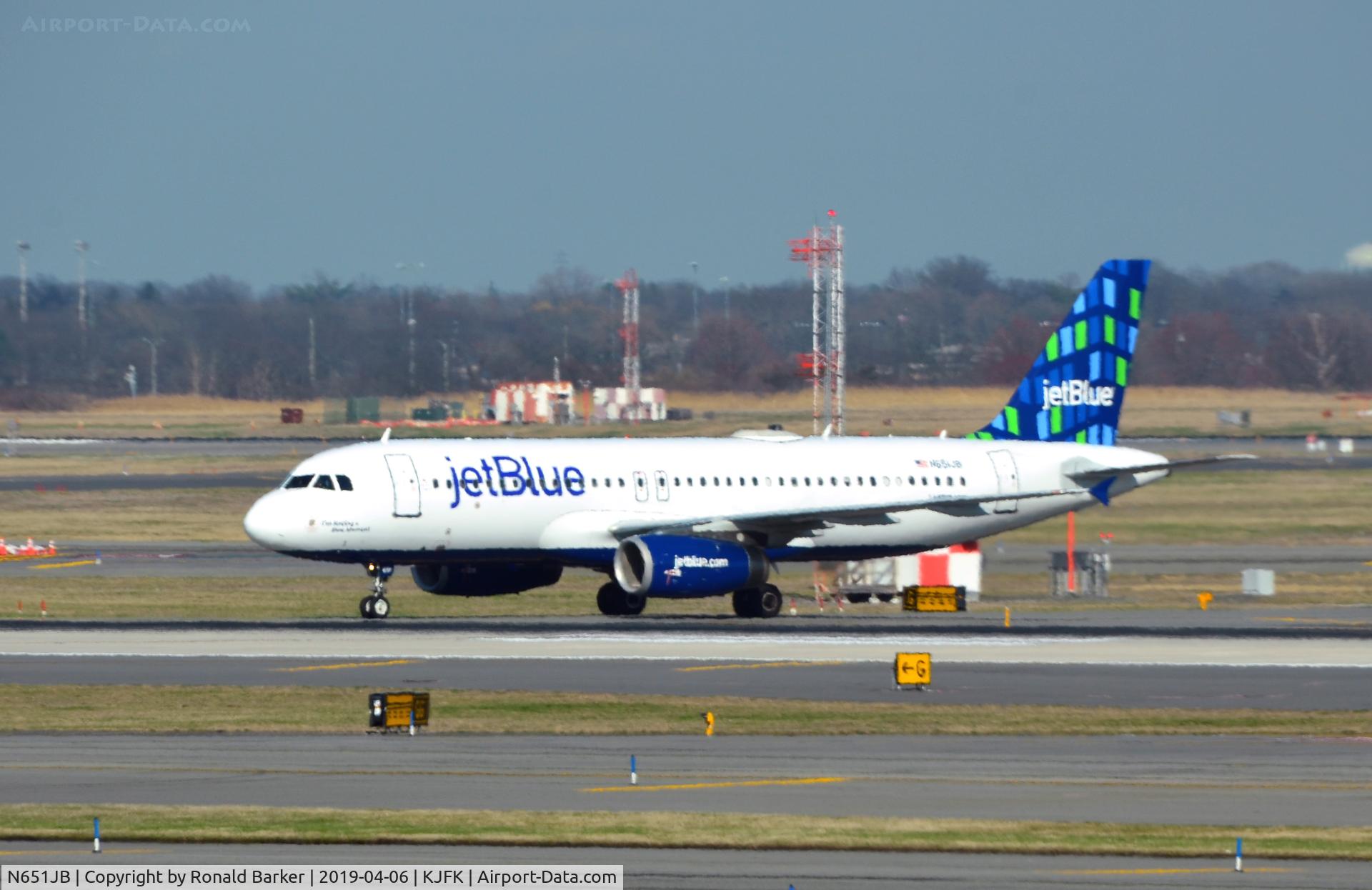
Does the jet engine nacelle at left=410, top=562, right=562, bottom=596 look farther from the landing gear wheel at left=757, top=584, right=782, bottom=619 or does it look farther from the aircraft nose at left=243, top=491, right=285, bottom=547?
the landing gear wheel at left=757, top=584, right=782, bottom=619

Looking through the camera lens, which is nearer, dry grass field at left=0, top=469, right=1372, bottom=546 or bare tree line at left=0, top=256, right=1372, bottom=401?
dry grass field at left=0, top=469, right=1372, bottom=546

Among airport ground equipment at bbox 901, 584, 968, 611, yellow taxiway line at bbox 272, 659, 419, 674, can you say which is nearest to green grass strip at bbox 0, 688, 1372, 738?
yellow taxiway line at bbox 272, 659, 419, 674

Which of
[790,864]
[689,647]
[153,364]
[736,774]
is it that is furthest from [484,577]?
[153,364]

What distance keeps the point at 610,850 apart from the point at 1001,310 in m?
168

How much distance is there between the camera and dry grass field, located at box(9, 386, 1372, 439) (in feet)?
397

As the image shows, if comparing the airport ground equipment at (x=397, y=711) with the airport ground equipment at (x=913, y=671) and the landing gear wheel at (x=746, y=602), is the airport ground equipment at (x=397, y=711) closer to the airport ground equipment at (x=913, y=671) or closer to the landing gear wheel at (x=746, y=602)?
the airport ground equipment at (x=913, y=671)

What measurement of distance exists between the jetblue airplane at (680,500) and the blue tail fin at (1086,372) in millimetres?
76

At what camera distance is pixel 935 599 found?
53594 millimetres

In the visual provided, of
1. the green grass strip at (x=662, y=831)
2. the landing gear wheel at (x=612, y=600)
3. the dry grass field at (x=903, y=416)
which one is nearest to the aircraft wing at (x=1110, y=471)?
the landing gear wheel at (x=612, y=600)

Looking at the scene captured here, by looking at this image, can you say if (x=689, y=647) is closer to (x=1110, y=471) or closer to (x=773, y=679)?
(x=773, y=679)

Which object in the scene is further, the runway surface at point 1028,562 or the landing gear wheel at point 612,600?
the runway surface at point 1028,562

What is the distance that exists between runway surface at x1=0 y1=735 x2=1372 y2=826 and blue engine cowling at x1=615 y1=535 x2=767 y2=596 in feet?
60.5

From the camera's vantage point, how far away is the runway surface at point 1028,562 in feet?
207

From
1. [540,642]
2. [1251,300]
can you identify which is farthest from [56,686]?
[1251,300]
